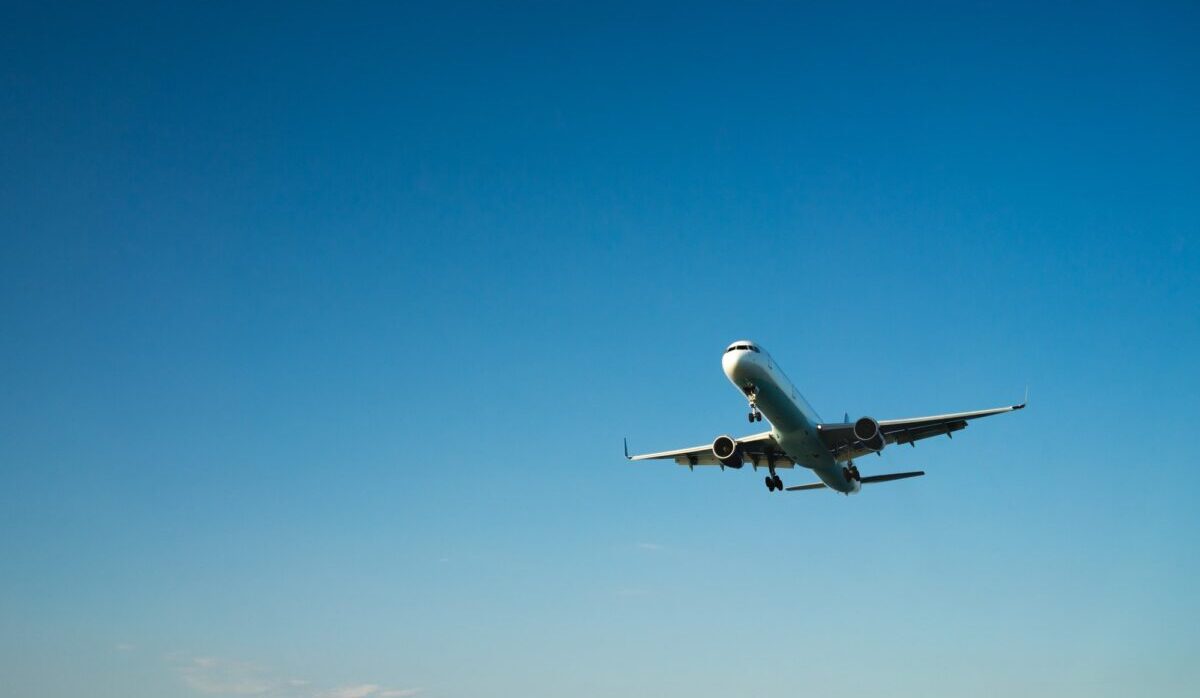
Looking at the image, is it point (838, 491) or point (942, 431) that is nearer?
point (942, 431)

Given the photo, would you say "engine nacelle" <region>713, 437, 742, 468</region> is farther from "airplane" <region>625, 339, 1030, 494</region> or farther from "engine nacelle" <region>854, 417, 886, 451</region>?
"engine nacelle" <region>854, 417, 886, 451</region>

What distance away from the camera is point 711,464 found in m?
65.8

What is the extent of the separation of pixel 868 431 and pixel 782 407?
5.64 meters

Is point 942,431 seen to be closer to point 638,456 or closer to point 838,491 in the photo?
point 838,491

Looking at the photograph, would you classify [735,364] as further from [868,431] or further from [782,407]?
[868,431]

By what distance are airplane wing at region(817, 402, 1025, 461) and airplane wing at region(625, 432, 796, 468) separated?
3675 millimetres

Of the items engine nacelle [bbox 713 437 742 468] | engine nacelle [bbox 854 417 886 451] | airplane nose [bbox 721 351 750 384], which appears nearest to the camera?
airplane nose [bbox 721 351 750 384]

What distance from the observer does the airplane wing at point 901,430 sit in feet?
185

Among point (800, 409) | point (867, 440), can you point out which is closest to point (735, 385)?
point (800, 409)

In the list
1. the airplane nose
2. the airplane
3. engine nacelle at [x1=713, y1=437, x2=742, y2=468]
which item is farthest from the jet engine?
the airplane nose

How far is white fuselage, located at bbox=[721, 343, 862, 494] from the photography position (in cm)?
5100

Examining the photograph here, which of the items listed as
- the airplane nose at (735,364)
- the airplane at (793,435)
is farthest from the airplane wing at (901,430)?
the airplane nose at (735,364)

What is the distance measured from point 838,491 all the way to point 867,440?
28.6ft

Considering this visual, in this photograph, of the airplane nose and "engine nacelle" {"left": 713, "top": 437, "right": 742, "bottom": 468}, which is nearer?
the airplane nose
